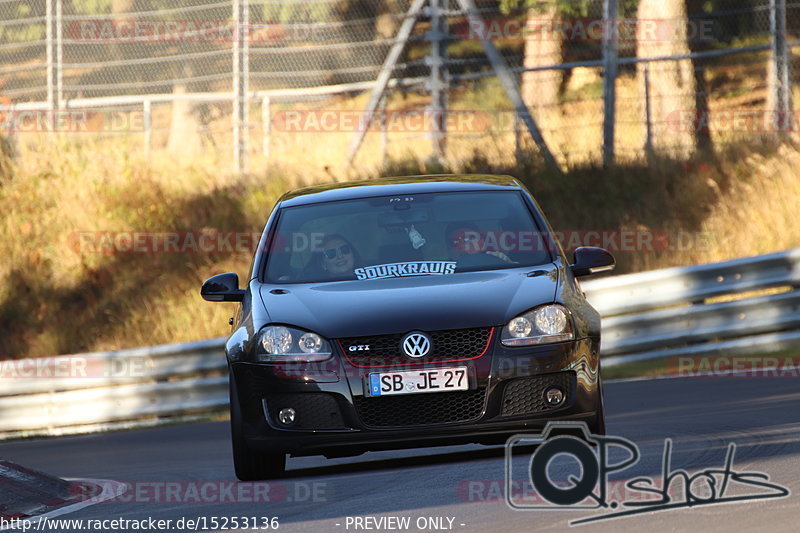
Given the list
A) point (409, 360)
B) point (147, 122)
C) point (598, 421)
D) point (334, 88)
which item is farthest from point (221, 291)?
point (147, 122)

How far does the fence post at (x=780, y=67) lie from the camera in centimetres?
2002

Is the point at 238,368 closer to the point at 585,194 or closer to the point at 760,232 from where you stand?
the point at 760,232

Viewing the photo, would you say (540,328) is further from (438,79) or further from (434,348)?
(438,79)

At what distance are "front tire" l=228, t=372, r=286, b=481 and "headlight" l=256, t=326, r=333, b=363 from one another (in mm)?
290

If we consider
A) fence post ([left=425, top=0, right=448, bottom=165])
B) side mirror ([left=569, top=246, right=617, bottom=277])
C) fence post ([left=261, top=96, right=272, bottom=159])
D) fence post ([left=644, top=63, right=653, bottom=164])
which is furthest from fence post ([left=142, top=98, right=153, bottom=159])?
side mirror ([left=569, top=246, right=617, bottom=277])

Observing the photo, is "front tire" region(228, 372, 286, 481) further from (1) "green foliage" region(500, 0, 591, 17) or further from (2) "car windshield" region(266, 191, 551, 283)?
(1) "green foliage" region(500, 0, 591, 17)

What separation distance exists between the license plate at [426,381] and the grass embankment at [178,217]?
10.4 meters

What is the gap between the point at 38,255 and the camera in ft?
68.9

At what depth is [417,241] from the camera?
913 centimetres

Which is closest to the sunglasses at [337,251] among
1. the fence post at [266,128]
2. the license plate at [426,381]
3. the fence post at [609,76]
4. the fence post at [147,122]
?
the license plate at [426,381]

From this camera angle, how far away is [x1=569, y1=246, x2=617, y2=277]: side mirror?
356 inches

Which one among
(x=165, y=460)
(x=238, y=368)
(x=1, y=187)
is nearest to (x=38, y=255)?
(x=1, y=187)

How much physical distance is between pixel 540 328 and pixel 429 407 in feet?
2.33

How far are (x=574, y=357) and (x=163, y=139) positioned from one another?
53.1ft
